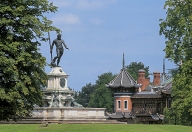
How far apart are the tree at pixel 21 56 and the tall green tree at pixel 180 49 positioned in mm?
17579

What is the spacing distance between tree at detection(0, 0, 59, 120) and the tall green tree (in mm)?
17579

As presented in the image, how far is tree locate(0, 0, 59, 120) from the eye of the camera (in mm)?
28953

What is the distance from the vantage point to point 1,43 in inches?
1142

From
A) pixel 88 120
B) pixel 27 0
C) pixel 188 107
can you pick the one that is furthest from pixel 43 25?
pixel 188 107

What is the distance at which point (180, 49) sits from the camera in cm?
4759

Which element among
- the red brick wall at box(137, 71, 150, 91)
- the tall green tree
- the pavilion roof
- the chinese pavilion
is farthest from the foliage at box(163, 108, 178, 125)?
the red brick wall at box(137, 71, 150, 91)

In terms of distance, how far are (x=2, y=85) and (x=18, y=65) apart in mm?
1270

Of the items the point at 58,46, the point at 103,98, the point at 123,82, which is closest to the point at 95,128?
the point at 58,46

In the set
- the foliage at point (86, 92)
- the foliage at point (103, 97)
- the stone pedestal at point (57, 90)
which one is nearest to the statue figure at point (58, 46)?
the stone pedestal at point (57, 90)

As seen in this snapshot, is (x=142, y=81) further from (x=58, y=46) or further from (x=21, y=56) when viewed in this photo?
(x=21, y=56)

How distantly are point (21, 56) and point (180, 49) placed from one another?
21.0 meters

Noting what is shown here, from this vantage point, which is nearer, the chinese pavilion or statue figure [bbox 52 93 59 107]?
statue figure [bbox 52 93 59 107]

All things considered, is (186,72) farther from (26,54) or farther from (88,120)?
(26,54)

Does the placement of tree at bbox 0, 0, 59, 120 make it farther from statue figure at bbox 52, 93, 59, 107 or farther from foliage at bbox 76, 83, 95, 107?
foliage at bbox 76, 83, 95, 107
